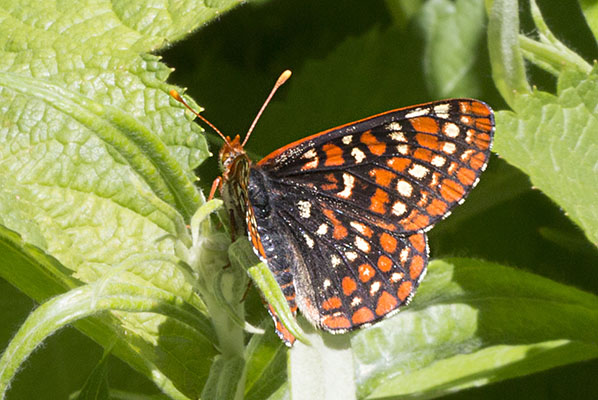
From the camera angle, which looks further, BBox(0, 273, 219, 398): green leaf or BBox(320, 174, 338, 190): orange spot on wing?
BBox(320, 174, 338, 190): orange spot on wing

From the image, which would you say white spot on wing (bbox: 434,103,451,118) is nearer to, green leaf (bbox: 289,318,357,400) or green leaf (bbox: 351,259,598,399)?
green leaf (bbox: 351,259,598,399)

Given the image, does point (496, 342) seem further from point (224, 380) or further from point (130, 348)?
point (130, 348)

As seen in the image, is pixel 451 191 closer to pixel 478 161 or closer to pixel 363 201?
pixel 478 161

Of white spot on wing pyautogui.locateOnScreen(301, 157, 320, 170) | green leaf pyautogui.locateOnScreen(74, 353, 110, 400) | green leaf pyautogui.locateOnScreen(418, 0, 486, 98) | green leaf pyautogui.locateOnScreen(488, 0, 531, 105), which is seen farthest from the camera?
green leaf pyautogui.locateOnScreen(418, 0, 486, 98)

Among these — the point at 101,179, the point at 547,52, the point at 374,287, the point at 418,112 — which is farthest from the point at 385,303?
the point at 547,52

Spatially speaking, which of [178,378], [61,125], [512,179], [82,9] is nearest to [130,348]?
[178,378]

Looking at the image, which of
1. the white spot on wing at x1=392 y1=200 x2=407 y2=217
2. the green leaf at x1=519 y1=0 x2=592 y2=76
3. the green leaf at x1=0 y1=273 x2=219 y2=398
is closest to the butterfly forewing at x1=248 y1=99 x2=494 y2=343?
the white spot on wing at x1=392 y1=200 x2=407 y2=217

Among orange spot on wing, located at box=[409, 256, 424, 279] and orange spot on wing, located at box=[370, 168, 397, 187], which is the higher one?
orange spot on wing, located at box=[370, 168, 397, 187]

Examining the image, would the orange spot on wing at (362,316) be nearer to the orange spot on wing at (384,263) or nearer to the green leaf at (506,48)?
the orange spot on wing at (384,263)

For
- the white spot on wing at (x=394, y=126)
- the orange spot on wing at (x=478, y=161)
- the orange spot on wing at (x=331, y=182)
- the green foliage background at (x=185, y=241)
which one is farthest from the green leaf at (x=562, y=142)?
the orange spot on wing at (x=331, y=182)
